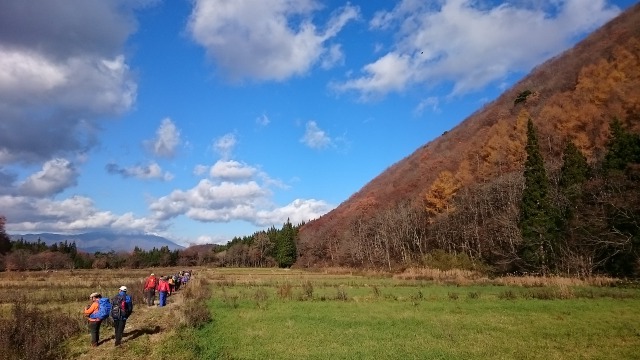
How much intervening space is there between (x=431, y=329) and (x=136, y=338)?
13.7 metres

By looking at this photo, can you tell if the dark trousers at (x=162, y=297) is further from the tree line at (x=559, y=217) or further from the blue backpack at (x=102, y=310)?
the tree line at (x=559, y=217)

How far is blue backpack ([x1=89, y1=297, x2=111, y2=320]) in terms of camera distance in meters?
17.9

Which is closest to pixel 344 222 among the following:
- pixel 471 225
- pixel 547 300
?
pixel 471 225

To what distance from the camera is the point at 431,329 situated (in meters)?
19.5

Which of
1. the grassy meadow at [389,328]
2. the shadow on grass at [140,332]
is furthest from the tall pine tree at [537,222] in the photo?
the shadow on grass at [140,332]

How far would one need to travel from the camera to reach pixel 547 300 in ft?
94.2

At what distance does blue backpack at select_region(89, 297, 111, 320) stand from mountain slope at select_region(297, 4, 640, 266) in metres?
66.3

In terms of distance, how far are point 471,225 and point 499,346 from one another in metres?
60.9

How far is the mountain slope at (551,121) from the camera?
7559cm

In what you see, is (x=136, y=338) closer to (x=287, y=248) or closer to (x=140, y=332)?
(x=140, y=332)

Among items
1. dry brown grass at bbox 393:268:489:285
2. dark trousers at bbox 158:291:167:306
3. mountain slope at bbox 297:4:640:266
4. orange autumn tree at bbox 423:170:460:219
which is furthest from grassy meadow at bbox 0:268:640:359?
orange autumn tree at bbox 423:170:460:219

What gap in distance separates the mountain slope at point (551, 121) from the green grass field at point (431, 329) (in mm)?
46831

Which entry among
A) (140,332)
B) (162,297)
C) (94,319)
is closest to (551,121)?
(162,297)

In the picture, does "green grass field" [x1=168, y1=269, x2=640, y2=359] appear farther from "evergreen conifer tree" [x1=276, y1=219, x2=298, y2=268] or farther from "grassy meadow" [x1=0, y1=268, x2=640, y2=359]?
"evergreen conifer tree" [x1=276, y1=219, x2=298, y2=268]
